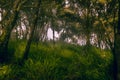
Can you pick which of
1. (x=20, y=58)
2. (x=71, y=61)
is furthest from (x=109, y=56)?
(x=20, y=58)

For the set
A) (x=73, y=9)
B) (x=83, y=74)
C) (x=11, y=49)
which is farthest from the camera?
(x=73, y=9)

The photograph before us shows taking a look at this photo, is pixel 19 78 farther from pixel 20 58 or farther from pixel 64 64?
pixel 64 64

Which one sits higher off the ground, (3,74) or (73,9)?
(73,9)

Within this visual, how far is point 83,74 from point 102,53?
275 cm

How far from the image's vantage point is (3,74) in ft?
34.5

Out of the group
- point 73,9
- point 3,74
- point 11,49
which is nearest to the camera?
point 3,74

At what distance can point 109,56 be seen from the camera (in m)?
12.4

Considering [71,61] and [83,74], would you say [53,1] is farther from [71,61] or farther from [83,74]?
[83,74]

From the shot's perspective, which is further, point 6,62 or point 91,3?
point 91,3

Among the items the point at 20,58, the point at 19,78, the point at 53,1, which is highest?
the point at 53,1

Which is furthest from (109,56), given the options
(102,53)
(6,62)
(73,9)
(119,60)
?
(73,9)

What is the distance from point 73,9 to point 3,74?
44.2 feet

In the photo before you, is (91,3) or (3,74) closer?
(3,74)

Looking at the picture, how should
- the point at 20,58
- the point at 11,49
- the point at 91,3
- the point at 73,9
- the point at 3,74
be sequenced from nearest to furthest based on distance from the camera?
the point at 3,74
the point at 20,58
the point at 11,49
the point at 91,3
the point at 73,9
